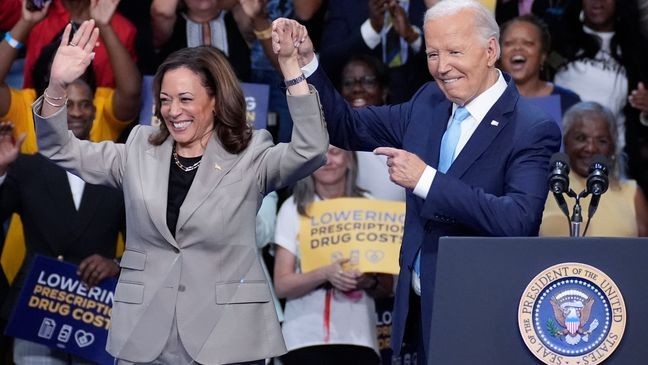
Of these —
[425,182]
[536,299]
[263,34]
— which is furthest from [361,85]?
[536,299]

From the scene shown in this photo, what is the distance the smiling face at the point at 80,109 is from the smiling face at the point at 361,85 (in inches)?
53.2

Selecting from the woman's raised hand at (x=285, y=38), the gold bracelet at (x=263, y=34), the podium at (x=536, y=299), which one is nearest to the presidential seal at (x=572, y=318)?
the podium at (x=536, y=299)

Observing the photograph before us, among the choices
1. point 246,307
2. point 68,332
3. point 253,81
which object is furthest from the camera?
point 253,81

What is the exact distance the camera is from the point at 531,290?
3.21 m

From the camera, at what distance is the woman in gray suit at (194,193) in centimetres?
370

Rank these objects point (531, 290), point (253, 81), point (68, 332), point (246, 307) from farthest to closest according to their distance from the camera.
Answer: point (253, 81) → point (68, 332) → point (246, 307) → point (531, 290)

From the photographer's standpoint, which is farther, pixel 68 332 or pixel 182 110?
pixel 68 332

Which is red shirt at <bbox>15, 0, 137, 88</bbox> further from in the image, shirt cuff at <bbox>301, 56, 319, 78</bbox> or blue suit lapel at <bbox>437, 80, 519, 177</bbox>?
blue suit lapel at <bbox>437, 80, 519, 177</bbox>

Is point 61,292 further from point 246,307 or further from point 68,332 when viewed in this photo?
point 246,307

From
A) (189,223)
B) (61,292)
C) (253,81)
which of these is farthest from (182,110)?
(253,81)

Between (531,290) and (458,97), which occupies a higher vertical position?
(458,97)

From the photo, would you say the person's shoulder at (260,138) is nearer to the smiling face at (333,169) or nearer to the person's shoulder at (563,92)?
the smiling face at (333,169)

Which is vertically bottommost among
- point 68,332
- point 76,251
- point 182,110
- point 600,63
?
point 68,332

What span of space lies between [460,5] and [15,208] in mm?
2638
